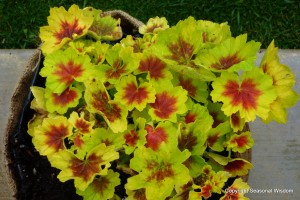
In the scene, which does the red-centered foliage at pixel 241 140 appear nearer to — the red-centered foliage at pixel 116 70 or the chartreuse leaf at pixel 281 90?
the chartreuse leaf at pixel 281 90

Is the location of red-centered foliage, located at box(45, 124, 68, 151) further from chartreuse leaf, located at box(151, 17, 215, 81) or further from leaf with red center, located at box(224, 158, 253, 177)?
leaf with red center, located at box(224, 158, 253, 177)

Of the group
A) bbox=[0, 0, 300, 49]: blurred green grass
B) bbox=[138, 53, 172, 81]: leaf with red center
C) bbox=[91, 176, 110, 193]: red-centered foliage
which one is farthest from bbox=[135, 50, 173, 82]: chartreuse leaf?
bbox=[0, 0, 300, 49]: blurred green grass

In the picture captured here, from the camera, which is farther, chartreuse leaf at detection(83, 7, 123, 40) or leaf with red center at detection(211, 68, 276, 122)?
chartreuse leaf at detection(83, 7, 123, 40)

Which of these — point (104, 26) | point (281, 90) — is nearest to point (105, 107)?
point (104, 26)

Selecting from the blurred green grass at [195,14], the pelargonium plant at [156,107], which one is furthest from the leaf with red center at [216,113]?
the blurred green grass at [195,14]

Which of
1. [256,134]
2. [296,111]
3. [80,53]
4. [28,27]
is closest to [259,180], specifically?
[256,134]

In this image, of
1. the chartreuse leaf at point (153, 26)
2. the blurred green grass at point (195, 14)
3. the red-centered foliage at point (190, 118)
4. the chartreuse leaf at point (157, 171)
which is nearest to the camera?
the chartreuse leaf at point (157, 171)
